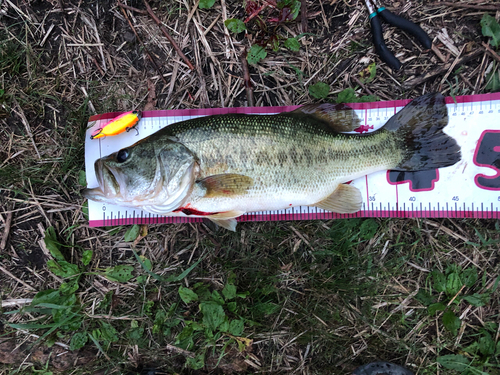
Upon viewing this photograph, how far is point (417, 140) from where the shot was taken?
299 cm

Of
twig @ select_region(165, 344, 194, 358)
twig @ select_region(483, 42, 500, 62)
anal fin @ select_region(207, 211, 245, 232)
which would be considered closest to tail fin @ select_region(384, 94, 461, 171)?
twig @ select_region(483, 42, 500, 62)

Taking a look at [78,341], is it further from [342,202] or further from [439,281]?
[439,281]

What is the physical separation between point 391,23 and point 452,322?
10.8ft

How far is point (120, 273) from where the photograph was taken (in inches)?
132

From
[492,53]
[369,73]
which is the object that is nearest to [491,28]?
[492,53]

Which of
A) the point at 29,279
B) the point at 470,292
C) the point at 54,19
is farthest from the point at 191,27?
the point at 470,292

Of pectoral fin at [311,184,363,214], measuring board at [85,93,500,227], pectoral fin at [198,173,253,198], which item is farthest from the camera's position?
measuring board at [85,93,500,227]

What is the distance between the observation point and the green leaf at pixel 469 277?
3207mm

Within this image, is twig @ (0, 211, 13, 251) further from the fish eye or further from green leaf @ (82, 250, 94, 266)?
the fish eye

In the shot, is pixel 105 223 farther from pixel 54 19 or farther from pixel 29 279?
pixel 54 19

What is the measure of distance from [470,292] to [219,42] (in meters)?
3.91

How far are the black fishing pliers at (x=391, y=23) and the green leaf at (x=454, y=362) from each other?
3.18 m

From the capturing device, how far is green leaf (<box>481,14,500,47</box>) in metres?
3.14

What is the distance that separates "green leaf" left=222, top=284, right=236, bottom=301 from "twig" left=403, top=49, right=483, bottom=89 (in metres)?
2.89
